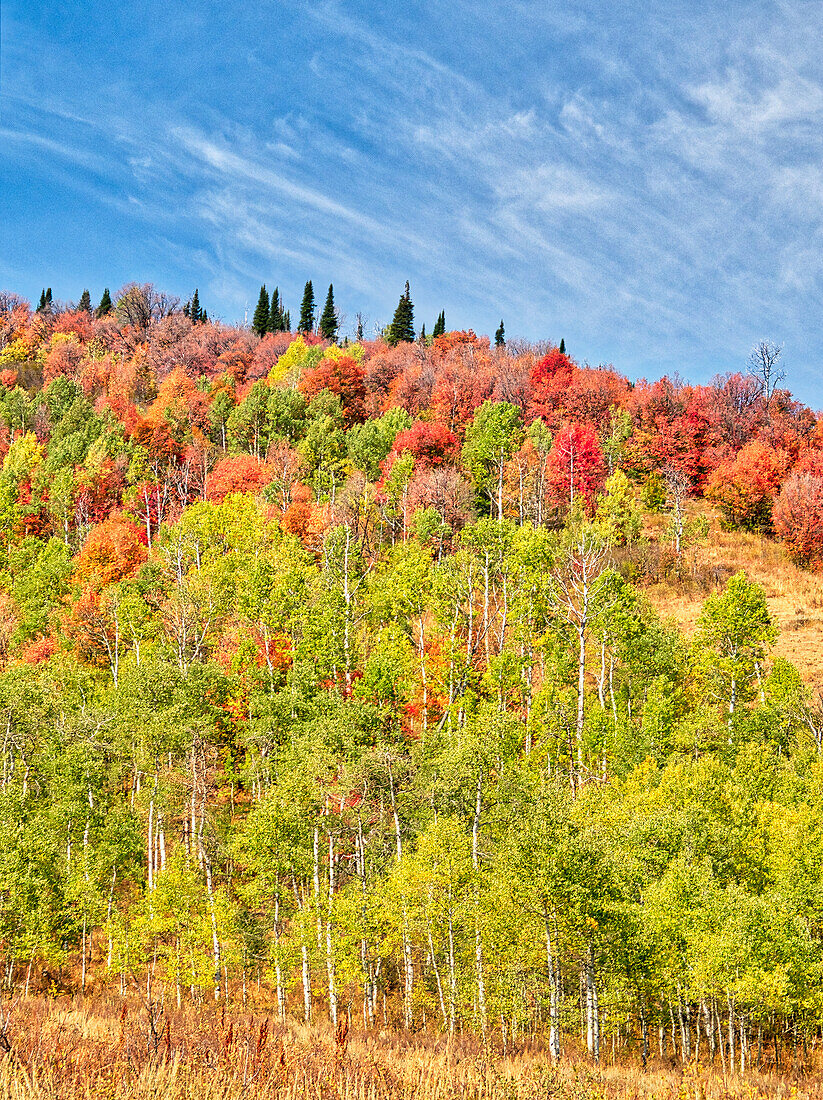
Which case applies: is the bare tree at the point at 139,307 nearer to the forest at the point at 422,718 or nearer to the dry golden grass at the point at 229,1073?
the forest at the point at 422,718

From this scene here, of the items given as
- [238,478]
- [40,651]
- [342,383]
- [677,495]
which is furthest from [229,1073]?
[342,383]

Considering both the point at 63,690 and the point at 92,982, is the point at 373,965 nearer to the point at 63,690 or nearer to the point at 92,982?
the point at 92,982

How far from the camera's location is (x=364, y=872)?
121 feet

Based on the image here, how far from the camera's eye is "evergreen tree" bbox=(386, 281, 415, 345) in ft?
501

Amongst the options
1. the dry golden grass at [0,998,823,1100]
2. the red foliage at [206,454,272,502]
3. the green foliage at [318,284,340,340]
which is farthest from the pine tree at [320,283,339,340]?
the dry golden grass at [0,998,823,1100]

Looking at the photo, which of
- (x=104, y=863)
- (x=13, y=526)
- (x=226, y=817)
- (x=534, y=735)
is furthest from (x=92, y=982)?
(x=13, y=526)

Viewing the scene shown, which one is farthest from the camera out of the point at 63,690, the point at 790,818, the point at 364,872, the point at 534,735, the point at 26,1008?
the point at 63,690

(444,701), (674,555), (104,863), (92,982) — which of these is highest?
(674,555)

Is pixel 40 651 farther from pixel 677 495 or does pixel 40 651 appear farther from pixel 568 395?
pixel 568 395

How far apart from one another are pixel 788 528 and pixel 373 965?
62.7 meters

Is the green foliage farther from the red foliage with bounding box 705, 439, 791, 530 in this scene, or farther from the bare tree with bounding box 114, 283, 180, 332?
the red foliage with bounding box 705, 439, 791, 530

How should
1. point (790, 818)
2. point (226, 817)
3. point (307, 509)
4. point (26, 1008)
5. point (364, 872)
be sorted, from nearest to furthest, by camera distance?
1. point (26, 1008)
2. point (790, 818)
3. point (364, 872)
4. point (226, 817)
5. point (307, 509)

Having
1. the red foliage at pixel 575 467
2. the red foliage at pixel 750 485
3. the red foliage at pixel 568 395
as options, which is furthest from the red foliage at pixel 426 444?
the red foliage at pixel 750 485

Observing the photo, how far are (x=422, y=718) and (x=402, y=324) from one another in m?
118
